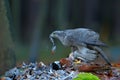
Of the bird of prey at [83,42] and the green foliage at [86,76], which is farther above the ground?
the bird of prey at [83,42]

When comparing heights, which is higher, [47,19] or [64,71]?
Answer: [47,19]

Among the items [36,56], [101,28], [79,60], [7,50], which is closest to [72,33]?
[79,60]

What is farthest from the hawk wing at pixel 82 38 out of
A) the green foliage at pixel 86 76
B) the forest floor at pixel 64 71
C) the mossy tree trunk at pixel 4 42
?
the mossy tree trunk at pixel 4 42

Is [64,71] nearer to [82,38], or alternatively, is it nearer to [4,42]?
[82,38]

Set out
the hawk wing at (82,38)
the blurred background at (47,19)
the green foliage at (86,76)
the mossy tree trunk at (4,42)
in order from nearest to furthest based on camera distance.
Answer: the green foliage at (86,76)
the hawk wing at (82,38)
the mossy tree trunk at (4,42)
the blurred background at (47,19)

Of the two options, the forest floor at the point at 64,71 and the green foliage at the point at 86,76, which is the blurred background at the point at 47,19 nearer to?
the forest floor at the point at 64,71

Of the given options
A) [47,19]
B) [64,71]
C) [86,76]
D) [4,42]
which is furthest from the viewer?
[47,19]

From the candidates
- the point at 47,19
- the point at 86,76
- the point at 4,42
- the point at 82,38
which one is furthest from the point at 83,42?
the point at 47,19

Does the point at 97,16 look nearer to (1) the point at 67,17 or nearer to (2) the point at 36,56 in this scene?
(1) the point at 67,17

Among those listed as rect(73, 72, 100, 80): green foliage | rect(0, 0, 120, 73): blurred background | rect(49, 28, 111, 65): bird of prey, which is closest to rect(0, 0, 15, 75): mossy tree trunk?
rect(49, 28, 111, 65): bird of prey
